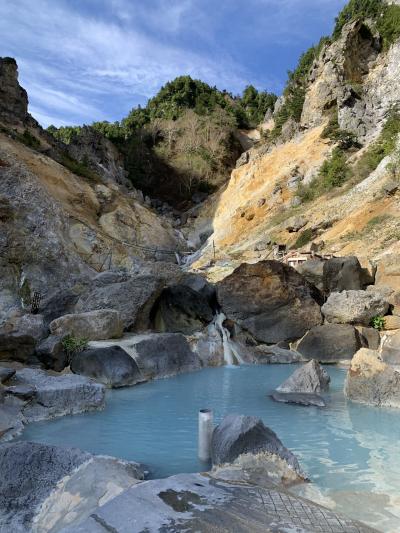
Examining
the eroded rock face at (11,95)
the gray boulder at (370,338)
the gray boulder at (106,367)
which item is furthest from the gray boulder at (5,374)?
the eroded rock face at (11,95)

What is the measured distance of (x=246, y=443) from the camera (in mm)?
6000

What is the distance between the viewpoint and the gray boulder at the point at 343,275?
18.4 m

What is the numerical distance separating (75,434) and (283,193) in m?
32.2

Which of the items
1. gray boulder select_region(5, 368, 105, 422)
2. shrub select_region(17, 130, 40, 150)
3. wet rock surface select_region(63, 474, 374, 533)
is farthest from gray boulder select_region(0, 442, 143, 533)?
shrub select_region(17, 130, 40, 150)

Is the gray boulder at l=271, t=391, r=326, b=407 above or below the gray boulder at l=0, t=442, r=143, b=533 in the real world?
above

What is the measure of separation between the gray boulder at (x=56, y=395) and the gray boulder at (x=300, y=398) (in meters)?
3.79

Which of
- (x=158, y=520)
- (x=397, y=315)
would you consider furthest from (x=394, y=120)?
(x=158, y=520)

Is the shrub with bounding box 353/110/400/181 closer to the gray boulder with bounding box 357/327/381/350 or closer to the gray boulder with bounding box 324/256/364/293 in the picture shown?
the gray boulder with bounding box 324/256/364/293

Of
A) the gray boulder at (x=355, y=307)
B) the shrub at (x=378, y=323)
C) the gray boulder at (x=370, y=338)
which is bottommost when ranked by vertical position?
the gray boulder at (x=370, y=338)

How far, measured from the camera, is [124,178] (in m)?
49.3

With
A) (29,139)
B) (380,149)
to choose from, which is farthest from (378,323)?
(29,139)

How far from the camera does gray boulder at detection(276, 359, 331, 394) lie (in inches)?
422

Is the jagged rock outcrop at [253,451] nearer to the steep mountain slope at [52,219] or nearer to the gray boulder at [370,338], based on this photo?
the gray boulder at [370,338]

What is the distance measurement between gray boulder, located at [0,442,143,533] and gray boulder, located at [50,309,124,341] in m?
7.94
